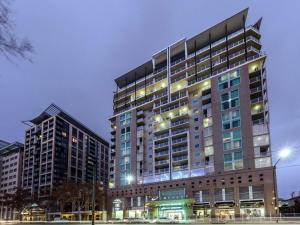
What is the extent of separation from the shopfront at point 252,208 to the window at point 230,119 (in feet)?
68.9

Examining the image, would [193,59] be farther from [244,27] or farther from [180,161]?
[180,161]

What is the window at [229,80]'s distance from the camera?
10732 centimetres

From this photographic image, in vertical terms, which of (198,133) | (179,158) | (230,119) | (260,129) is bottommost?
(179,158)

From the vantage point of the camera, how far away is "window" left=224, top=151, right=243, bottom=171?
9922cm

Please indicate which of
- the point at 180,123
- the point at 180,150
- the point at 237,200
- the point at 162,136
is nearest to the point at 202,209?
the point at 237,200

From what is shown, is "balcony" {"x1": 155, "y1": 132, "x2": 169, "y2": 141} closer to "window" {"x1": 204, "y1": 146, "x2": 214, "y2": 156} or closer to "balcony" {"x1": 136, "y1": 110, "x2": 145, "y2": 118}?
"balcony" {"x1": 136, "y1": 110, "x2": 145, "y2": 118}

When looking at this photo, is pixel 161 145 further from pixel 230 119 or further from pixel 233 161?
pixel 233 161

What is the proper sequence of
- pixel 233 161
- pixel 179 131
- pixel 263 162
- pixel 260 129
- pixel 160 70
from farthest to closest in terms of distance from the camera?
pixel 160 70, pixel 179 131, pixel 233 161, pixel 260 129, pixel 263 162

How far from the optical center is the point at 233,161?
3959 inches

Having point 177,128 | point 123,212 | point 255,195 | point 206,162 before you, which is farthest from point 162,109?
point 255,195

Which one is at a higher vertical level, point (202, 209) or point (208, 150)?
point (208, 150)

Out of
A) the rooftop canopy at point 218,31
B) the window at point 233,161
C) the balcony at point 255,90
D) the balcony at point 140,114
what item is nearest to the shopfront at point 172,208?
the window at point 233,161

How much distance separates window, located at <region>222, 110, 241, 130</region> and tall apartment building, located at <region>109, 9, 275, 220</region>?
0.28m

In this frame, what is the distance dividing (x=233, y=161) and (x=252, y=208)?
44.2ft
